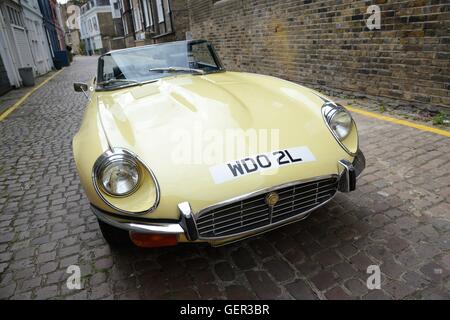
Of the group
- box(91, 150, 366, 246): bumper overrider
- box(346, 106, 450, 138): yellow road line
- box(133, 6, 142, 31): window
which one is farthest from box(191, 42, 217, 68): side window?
box(133, 6, 142, 31): window

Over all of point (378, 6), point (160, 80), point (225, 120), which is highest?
point (378, 6)

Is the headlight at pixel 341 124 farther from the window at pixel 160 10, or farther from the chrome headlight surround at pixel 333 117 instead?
the window at pixel 160 10

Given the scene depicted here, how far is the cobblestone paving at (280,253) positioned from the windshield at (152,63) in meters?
1.31

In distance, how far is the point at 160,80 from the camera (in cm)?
305

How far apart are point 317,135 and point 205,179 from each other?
33.2 inches

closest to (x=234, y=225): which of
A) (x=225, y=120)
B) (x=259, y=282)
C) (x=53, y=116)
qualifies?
(x=259, y=282)

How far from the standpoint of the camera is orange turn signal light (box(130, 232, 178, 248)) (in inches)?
67.2

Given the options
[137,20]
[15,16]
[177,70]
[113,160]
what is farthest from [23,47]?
[113,160]

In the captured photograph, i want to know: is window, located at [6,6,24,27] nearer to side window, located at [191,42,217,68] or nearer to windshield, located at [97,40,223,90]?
windshield, located at [97,40,223,90]

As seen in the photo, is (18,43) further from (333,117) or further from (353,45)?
(333,117)

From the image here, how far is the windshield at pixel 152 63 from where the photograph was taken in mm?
3107

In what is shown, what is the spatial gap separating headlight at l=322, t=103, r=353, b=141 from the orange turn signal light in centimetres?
128

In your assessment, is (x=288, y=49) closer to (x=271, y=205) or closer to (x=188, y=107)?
(x=188, y=107)

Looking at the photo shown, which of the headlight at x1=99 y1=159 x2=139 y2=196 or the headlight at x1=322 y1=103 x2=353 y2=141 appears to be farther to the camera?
the headlight at x1=322 y1=103 x2=353 y2=141
